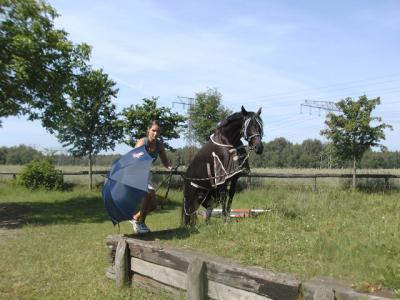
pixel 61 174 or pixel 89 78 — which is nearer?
pixel 89 78

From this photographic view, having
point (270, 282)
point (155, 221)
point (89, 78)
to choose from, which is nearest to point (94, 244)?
point (155, 221)

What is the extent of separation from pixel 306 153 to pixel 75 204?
80.1m

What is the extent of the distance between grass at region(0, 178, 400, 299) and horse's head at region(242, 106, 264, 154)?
123cm

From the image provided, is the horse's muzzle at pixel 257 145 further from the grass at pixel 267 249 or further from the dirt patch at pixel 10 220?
the dirt patch at pixel 10 220

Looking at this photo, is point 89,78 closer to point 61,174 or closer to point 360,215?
point 61,174

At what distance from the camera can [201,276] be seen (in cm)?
515

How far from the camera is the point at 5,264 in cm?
864

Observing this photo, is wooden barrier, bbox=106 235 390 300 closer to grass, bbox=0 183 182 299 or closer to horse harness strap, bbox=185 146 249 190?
grass, bbox=0 183 182 299

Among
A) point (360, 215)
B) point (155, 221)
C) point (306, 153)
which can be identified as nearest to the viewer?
point (360, 215)

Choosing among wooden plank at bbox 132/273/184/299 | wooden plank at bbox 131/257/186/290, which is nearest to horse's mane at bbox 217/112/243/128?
wooden plank at bbox 131/257/186/290

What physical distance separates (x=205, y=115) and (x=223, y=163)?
76.1 feet

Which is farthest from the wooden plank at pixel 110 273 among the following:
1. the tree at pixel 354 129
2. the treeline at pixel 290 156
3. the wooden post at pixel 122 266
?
the treeline at pixel 290 156

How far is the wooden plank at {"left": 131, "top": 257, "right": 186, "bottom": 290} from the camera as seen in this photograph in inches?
222

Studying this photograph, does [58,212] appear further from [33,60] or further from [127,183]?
[127,183]
